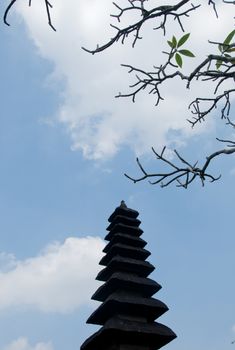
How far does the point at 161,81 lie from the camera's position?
3.41 metres

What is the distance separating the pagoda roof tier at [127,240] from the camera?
13.2m

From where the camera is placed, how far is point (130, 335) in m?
10.2

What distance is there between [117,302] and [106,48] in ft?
29.5

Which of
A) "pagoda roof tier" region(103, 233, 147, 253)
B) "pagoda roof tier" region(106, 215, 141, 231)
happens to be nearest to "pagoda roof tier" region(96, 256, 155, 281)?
"pagoda roof tier" region(103, 233, 147, 253)

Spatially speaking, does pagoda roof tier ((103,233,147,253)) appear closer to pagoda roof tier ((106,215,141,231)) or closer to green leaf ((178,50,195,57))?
pagoda roof tier ((106,215,141,231))

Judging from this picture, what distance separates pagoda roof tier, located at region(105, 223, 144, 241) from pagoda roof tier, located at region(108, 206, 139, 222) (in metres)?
0.58

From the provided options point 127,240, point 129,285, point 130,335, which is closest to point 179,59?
point 130,335

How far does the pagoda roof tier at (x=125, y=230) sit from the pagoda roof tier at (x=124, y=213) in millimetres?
579

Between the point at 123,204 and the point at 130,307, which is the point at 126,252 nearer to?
the point at 130,307

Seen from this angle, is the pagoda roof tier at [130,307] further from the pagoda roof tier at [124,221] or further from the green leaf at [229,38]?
the green leaf at [229,38]

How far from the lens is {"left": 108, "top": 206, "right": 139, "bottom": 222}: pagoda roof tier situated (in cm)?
1415

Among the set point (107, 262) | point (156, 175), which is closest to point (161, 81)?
point (156, 175)

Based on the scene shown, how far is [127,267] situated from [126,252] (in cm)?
61

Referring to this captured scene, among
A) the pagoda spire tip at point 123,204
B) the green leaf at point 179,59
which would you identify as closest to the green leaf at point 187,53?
the green leaf at point 179,59
